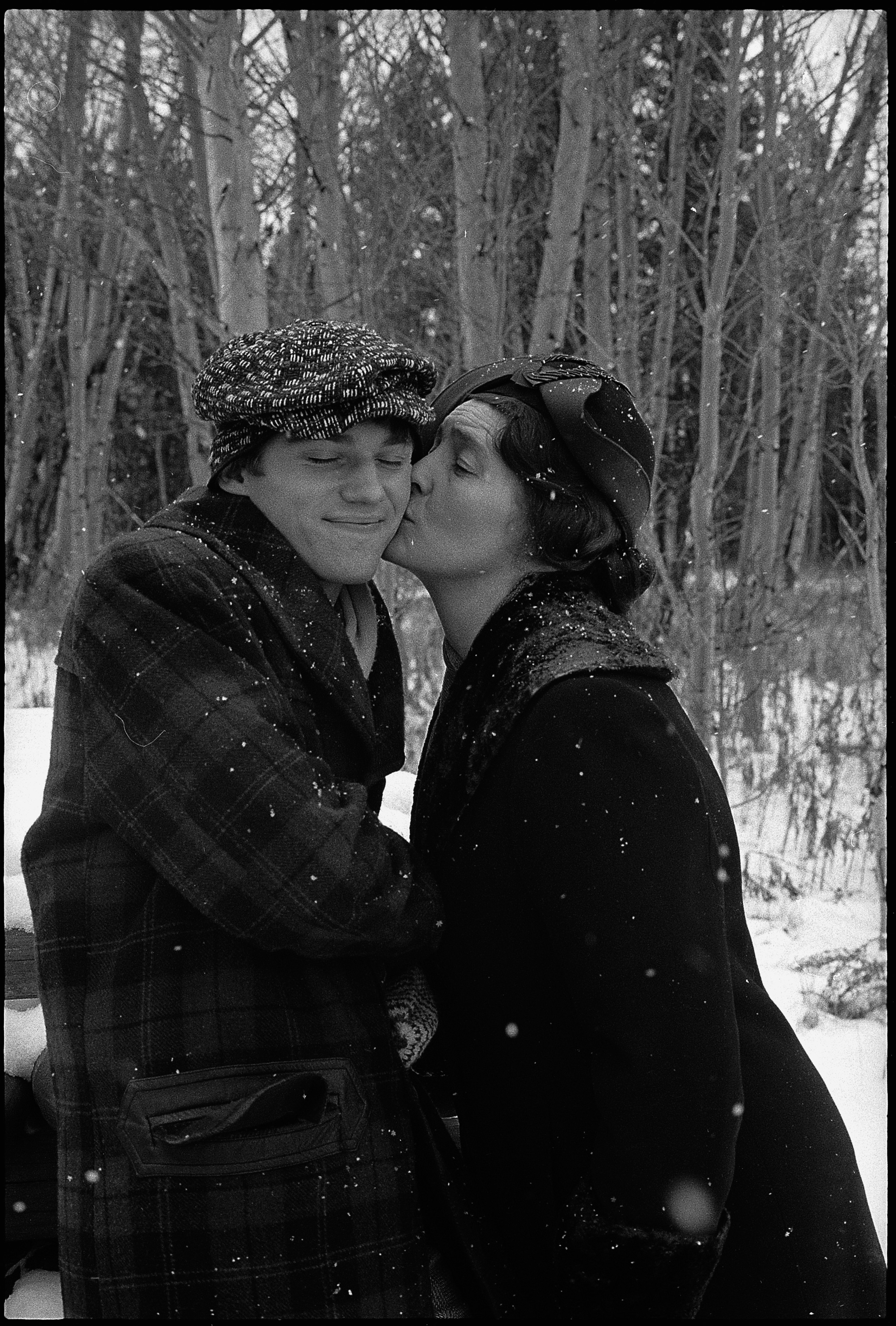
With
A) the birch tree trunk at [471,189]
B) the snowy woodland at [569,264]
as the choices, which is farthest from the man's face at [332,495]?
the birch tree trunk at [471,189]

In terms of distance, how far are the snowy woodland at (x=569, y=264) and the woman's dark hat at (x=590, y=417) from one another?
1.46 meters

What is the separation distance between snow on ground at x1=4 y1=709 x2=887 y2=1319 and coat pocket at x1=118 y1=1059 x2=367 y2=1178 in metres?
0.99

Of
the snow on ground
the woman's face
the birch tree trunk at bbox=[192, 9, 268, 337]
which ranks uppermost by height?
the birch tree trunk at bbox=[192, 9, 268, 337]

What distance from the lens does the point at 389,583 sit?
19.7 ft

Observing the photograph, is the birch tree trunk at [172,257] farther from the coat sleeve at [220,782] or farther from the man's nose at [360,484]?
the coat sleeve at [220,782]

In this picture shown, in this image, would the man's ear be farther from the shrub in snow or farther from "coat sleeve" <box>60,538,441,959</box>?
the shrub in snow

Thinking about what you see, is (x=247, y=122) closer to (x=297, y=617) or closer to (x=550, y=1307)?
(x=297, y=617)

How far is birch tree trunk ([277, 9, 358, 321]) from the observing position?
516 cm

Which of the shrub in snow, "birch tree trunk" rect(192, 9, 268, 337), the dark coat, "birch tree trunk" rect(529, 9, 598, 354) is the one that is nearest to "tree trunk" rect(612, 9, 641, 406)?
"birch tree trunk" rect(529, 9, 598, 354)

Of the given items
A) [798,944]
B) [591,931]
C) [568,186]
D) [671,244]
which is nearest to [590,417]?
[591,931]

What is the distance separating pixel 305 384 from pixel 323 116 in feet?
15.1

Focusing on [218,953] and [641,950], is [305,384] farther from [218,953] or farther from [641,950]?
[641,950]

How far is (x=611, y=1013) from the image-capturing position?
4.70ft

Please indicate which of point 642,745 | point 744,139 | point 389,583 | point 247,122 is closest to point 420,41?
point 247,122
